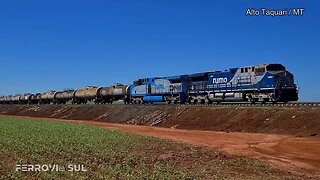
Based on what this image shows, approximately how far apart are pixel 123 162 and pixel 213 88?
28.3 metres

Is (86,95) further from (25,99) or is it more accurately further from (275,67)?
(275,67)

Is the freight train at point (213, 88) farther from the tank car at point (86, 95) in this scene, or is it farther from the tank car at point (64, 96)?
the tank car at point (64, 96)

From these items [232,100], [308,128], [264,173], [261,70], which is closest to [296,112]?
[308,128]

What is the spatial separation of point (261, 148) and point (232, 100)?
768 inches

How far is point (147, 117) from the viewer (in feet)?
142

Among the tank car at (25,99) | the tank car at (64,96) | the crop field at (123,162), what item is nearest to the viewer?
the crop field at (123,162)

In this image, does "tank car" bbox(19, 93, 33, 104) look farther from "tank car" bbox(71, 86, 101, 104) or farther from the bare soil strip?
the bare soil strip

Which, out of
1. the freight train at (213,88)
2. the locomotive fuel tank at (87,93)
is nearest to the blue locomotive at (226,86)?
the freight train at (213,88)

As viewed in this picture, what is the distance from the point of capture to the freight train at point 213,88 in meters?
34.5

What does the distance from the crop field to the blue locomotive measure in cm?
1668

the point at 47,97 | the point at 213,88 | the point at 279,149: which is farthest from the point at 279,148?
the point at 47,97

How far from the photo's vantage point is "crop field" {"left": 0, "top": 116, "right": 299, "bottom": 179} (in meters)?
12.6

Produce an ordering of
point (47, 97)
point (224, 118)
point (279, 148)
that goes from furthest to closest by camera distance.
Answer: point (47, 97), point (224, 118), point (279, 148)

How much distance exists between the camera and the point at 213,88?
4241 centimetres
